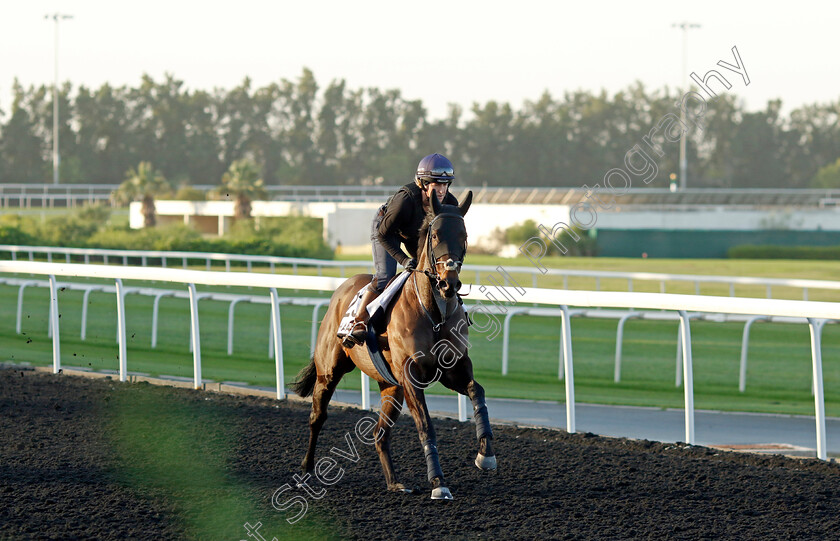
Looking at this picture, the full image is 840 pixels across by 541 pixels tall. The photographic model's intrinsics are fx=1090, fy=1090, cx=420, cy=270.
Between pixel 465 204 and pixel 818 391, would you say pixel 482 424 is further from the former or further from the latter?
pixel 818 391

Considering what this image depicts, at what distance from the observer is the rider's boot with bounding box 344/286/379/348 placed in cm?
489

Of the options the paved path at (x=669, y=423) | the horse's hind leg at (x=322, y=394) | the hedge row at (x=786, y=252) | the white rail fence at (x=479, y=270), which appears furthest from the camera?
the hedge row at (x=786, y=252)

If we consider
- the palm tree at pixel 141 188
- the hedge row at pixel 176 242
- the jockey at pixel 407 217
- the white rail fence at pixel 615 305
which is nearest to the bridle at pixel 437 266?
the jockey at pixel 407 217

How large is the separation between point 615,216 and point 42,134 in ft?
155

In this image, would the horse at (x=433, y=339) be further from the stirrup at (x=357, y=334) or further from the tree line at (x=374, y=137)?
the tree line at (x=374, y=137)

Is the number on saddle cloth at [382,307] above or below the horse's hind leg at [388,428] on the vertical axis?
above

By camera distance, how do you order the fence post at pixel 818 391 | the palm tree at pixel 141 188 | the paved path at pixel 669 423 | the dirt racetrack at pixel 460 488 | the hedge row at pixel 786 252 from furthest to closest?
the palm tree at pixel 141 188 < the hedge row at pixel 786 252 < the paved path at pixel 669 423 < the fence post at pixel 818 391 < the dirt racetrack at pixel 460 488

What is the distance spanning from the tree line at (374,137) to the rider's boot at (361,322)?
208 ft

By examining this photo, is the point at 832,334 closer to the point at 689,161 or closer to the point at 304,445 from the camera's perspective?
the point at 304,445

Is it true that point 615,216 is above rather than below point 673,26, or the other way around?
below

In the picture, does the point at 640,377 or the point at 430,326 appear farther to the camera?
the point at 640,377

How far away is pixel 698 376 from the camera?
35.8ft

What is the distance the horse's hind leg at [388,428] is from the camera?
487cm

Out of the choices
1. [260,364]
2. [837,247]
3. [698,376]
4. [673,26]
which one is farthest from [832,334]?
[673,26]
